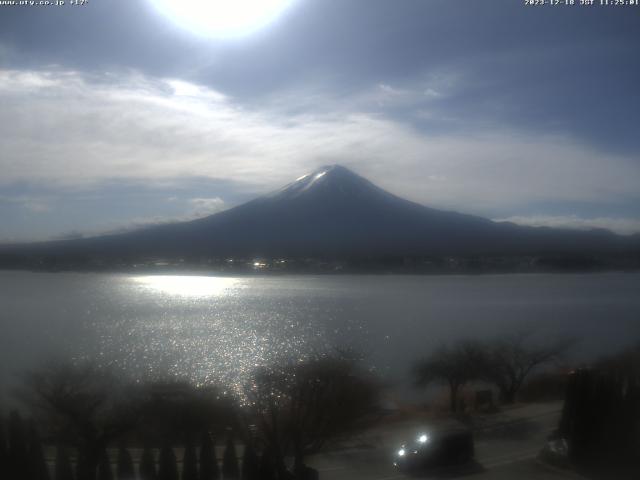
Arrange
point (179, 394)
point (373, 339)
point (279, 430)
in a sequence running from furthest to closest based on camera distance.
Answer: point (373, 339) → point (179, 394) → point (279, 430)

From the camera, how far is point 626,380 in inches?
173

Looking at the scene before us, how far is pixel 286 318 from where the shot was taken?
21.9 feet

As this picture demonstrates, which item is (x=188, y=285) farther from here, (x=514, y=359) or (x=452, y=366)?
(x=514, y=359)

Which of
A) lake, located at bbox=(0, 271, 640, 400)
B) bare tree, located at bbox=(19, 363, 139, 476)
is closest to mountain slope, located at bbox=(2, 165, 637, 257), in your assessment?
lake, located at bbox=(0, 271, 640, 400)

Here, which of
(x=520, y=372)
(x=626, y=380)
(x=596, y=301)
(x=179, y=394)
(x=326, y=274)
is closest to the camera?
(x=179, y=394)

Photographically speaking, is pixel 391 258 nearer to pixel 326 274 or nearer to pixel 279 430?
pixel 326 274

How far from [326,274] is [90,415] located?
5018 millimetres

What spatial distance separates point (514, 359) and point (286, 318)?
258 centimetres

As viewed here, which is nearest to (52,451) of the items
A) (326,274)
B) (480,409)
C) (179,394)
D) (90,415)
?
(90,415)

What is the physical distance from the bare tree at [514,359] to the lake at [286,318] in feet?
0.71

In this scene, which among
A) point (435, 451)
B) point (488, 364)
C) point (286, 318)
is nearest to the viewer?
point (435, 451)

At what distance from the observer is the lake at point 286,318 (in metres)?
4.88

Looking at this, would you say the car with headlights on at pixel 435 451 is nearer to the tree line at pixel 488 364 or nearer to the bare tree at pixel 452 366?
the tree line at pixel 488 364

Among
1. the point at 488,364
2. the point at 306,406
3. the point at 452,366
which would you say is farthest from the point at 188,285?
the point at 306,406
